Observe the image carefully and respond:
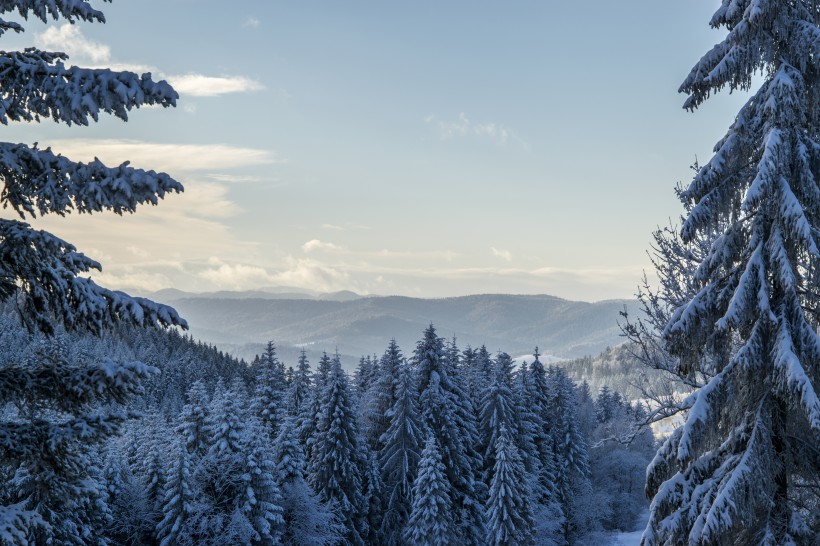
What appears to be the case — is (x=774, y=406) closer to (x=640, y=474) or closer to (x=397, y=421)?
(x=397, y=421)

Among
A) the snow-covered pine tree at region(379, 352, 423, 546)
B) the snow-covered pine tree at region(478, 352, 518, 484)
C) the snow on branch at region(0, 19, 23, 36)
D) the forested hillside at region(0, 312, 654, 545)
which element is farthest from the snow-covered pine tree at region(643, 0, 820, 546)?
the snow-covered pine tree at region(478, 352, 518, 484)

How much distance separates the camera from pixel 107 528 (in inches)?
1350

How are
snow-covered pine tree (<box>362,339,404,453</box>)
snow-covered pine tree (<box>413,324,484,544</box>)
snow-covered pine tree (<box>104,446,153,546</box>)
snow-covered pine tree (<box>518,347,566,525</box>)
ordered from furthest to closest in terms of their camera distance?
snow-covered pine tree (<box>518,347,566,525</box>)
snow-covered pine tree (<box>362,339,404,453</box>)
snow-covered pine tree (<box>413,324,484,544</box>)
snow-covered pine tree (<box>104,446,153,546</box>)

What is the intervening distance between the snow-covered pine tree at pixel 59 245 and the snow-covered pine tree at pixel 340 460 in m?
34.6

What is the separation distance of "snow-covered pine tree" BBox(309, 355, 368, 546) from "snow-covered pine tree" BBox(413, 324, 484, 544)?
17.2 feet

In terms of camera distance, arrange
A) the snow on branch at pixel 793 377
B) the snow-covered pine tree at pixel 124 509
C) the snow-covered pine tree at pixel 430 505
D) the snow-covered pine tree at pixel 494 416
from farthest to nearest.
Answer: the snow-covered pine tree at pixel 494 416 < the snow-covered pine tree at pixel 430 505 < the snow-covered pine tree at pixel 124 509 < the snow on branch at pixel 793 377

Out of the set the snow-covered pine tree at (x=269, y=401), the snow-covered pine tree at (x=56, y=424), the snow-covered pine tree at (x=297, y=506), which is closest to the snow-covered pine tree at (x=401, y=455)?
the snow-covered pine tree at (x=297, y=506)

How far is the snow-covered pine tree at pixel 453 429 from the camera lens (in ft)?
142

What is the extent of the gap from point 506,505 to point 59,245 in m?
38.1

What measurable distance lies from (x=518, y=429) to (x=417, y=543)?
13762 mm

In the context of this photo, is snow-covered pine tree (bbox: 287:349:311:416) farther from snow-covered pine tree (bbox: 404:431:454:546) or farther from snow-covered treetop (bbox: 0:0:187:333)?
snow-covered treetop (bbox: 0:0:187:333)

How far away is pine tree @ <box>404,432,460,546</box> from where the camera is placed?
38375mm

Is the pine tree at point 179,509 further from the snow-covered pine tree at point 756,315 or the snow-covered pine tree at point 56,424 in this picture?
the snow-covered pine tree at point 756,315

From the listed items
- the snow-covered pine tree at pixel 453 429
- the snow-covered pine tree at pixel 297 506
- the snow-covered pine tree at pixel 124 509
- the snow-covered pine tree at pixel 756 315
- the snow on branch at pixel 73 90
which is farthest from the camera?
the snow-covered pine tree at pixel 453 429
